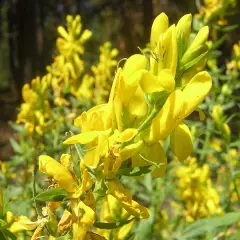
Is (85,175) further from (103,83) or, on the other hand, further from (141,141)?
(103,83)

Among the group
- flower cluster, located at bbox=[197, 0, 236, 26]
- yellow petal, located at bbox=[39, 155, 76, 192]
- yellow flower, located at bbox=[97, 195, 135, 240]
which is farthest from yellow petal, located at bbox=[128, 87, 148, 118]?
flower cluster, located at bbox=[197, 0, 236, 26]

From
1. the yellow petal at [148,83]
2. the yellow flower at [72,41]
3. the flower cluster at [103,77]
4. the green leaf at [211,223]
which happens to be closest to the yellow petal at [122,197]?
the yellow petal at [148,83]

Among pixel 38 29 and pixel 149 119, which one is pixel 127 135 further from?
pixel 38 29

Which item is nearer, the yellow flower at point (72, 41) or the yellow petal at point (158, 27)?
the yellow petal at point (158, 27)

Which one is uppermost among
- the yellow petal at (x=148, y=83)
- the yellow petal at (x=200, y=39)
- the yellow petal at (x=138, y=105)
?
the yellow petal at (x=200, y=39)

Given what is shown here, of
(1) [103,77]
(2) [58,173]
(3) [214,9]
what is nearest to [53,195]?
(2) [58,173]

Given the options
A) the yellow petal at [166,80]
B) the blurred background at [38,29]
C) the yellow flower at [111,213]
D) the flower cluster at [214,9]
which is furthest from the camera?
the blurred background at [38,29]

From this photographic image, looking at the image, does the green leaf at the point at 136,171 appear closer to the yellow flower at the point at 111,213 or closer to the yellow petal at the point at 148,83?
the yellow petal at the point at 148,83
